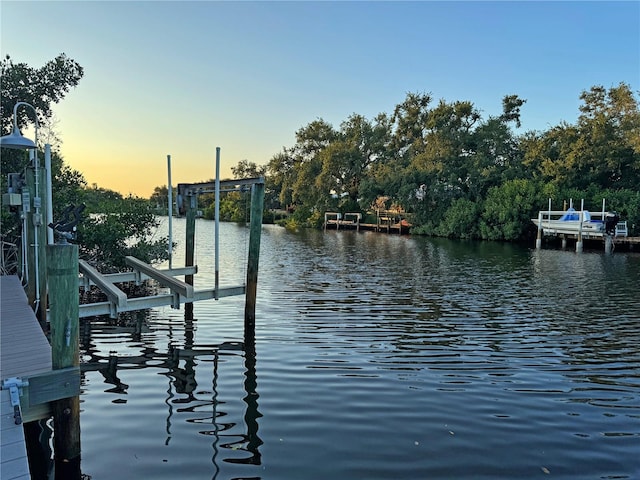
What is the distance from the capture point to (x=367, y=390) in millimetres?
6727

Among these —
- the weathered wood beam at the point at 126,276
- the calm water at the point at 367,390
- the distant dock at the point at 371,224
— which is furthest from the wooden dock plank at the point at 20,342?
the distant dock at the point at 371,224

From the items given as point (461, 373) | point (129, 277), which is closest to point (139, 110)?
point (129, 277)

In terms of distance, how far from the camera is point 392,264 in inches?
A: 910

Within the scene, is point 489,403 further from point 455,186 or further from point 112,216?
point 455,186

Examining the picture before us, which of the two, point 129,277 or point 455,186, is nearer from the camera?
point 129,277

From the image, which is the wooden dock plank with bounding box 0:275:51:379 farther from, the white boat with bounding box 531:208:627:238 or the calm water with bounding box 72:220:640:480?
the white boat with bounding box 531:208:627:238

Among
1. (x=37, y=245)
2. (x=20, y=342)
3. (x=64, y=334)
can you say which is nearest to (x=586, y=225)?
(x=37, y=245)

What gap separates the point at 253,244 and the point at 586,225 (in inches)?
1094

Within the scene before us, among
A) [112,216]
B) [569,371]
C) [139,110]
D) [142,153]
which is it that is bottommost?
[569,371]

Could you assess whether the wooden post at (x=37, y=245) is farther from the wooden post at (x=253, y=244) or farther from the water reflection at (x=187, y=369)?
the wooden post at (x=253, y=244)

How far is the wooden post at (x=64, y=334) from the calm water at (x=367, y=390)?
234mm

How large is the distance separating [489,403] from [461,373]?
123 centimetres

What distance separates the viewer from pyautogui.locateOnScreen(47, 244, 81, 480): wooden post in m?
4.44

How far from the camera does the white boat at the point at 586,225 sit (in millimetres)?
29767
